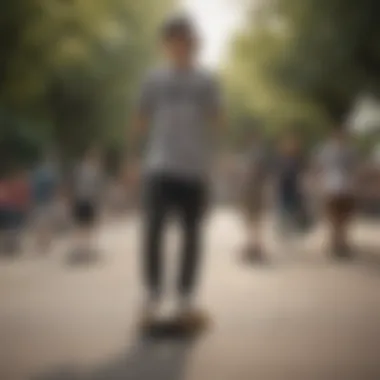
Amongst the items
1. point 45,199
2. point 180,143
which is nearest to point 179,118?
point 180,143

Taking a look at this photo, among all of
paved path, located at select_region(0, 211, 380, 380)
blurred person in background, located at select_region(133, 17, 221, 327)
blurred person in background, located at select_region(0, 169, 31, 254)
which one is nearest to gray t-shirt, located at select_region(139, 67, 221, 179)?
blurred person in background, located at select_region(133, 17, 221, 327)

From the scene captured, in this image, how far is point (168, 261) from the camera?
4.42 ft

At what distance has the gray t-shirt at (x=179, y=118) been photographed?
1.33 m

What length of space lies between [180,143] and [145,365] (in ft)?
1.22

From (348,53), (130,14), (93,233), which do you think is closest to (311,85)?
(348,53)

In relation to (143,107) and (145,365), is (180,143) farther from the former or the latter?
(145,365)

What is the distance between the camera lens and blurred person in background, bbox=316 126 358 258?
135 centimetres

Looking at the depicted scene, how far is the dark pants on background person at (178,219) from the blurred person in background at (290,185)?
0.43 ft

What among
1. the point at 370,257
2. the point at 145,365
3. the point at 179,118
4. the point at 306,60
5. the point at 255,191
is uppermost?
the point at 306,60

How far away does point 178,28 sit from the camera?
1.34 m

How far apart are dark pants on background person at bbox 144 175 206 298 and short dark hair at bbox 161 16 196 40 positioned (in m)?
0.24

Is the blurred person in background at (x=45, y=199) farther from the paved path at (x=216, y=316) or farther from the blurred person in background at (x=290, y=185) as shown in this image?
the blurred person in background at (x=290, y=185)

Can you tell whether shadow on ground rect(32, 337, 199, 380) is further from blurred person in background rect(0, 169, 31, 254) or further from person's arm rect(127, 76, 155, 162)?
person's arm rect(127, 76, 155, 162)

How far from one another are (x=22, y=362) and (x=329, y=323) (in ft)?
1.69
